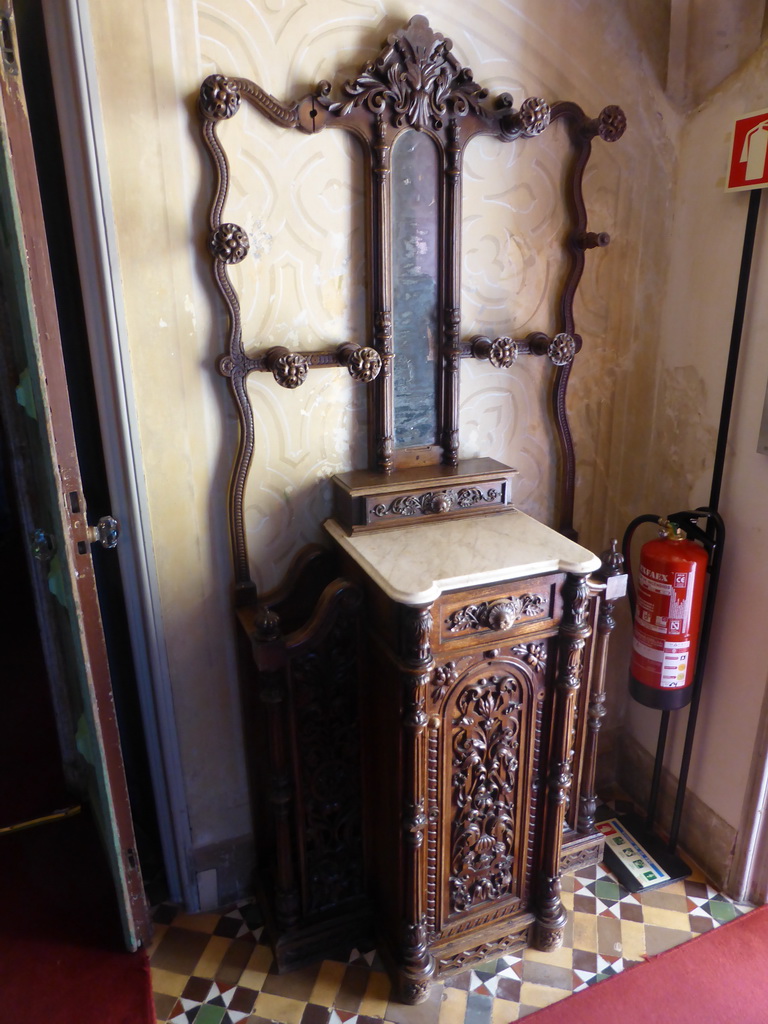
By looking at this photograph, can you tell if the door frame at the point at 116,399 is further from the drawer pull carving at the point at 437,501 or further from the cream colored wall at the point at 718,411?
the cream colored wall at the point at 718,411

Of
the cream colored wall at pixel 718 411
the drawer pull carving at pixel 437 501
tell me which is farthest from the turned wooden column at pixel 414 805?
the cream colored wall at pixel 718 411

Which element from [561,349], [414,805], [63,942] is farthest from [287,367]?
[63,942]

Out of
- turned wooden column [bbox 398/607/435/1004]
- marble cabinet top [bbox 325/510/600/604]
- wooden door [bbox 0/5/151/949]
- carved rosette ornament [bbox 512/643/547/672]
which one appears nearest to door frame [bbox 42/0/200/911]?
wooden door [bbox 0/5/151/949]

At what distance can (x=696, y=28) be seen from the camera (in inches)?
76.1

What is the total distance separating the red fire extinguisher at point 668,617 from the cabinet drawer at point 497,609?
460mm

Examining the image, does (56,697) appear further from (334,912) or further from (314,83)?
(314,83)

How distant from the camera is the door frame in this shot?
149 cm

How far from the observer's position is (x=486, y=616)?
162 cm

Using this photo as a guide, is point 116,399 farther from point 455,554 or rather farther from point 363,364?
point 455,554

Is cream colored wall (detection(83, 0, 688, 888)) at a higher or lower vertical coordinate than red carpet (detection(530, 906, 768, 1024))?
higher

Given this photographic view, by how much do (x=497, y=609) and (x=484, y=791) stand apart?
501 millimetres

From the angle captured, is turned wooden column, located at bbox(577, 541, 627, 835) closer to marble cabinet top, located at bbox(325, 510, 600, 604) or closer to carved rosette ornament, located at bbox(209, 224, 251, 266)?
marble cabinet top, located at bbox(325, 510, 600, 604)

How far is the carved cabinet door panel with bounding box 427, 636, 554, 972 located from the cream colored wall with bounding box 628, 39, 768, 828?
25.4 inches

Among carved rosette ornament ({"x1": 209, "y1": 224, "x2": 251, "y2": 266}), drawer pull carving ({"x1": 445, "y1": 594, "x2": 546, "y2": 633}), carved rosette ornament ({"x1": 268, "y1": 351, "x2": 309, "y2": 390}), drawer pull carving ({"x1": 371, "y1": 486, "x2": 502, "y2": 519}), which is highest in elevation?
carved rosette ornament ({"x1": 209, "y1": 224, "x2": 251, "y2": 266})
